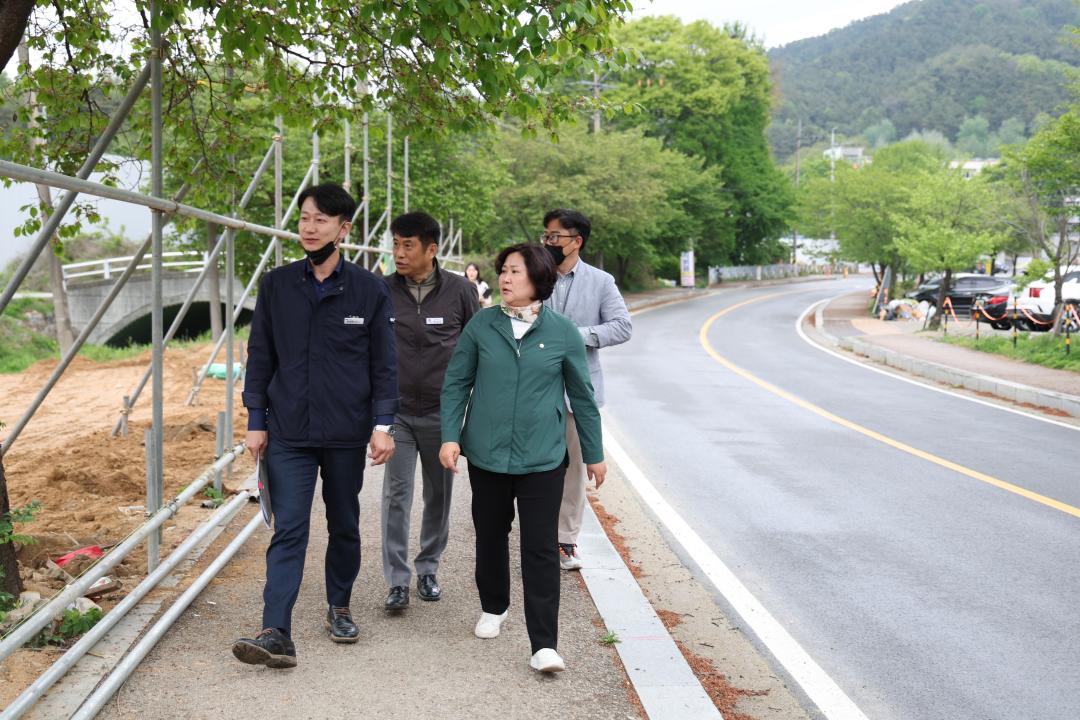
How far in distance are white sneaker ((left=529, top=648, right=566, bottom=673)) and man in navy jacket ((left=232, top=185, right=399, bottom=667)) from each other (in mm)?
827

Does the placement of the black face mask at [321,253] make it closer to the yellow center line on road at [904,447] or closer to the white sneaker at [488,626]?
the white sneaker at [488,626]

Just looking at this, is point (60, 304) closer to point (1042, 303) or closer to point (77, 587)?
point (77, 587)

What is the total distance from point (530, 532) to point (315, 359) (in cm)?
113

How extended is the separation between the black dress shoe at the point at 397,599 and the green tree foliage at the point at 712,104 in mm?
47422

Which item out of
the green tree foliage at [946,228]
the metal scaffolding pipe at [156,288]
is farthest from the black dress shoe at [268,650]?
the green tree foliage at [946,228]

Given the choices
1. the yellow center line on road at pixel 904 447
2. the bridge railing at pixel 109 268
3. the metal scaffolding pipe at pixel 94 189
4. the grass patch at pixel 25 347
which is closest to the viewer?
the metal scaffolding pipe at pixel 94 189

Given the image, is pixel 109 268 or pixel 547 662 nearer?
pixel 547 662

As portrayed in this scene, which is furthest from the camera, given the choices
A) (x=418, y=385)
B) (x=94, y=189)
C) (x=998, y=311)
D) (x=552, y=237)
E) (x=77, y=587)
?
(x=998, y=311)

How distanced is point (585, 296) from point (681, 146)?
173 ft

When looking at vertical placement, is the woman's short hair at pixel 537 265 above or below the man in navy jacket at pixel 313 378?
above

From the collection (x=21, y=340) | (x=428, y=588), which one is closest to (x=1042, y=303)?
(x=21, y=340)

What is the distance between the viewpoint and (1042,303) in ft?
86.7

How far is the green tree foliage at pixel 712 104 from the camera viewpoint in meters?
54.8

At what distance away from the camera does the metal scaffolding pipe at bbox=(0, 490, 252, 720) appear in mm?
3295
